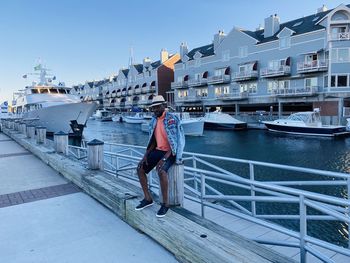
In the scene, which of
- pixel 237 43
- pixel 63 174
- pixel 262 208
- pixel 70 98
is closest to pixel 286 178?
pixel 262 208

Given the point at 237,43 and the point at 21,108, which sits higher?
the point at 237,43

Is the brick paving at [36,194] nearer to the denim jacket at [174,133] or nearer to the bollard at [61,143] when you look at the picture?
the bollard at [61,143]

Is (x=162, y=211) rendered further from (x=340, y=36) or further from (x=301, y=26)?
(x=301, y=26)

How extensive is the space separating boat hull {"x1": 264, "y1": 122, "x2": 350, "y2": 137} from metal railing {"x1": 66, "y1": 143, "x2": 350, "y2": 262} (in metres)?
16.1

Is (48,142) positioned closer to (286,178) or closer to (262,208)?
(262,208)

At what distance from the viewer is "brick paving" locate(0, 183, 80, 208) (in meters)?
6.26

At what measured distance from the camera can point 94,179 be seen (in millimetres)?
6332

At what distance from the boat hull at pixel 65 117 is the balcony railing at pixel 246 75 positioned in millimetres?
22631

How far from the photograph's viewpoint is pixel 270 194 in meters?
4.60

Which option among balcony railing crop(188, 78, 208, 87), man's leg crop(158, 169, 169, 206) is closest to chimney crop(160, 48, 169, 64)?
balcony railing crop(188, 78, 208, 87)

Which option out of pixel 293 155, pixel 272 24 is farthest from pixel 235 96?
pixel 293 155

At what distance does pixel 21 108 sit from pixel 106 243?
38493 millimetres

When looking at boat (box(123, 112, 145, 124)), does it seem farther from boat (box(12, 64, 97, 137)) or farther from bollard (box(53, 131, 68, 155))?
bollard (box(53, 131, 68, 155))

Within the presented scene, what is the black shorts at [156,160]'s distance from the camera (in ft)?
13.8
